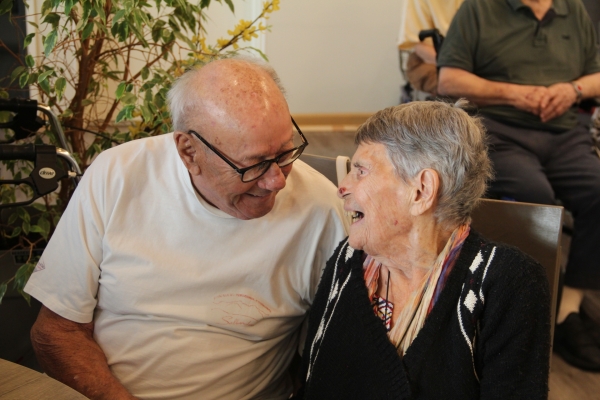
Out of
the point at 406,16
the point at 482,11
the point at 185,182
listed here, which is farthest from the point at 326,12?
the point at 185,182

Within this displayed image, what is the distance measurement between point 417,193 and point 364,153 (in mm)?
147

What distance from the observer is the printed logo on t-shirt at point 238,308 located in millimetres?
1343

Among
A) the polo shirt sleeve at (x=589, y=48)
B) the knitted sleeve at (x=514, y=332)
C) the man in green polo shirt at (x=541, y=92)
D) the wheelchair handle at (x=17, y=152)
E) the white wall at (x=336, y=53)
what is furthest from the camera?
the white wall at (x=336, y=53)

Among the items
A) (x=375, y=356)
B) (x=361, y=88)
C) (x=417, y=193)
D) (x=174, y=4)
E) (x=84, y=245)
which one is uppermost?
(x=174, y=4)

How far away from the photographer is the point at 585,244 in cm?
233

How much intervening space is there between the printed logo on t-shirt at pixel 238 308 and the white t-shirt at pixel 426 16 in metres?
2.09

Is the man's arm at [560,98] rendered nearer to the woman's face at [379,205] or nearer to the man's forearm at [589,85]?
the man's forearm at [589,85]

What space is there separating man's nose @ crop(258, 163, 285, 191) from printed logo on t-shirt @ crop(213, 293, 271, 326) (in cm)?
28

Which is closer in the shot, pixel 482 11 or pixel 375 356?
pixel 375 356

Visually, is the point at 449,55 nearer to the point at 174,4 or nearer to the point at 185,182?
the point at 174,4

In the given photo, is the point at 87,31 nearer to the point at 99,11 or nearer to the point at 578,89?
the point at 99,11

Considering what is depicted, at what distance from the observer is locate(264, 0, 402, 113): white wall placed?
4.44 metres

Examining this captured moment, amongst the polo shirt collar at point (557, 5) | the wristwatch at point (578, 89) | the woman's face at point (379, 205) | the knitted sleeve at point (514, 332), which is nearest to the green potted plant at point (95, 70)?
the woman's face at point (379, 205)

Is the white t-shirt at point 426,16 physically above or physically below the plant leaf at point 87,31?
below
